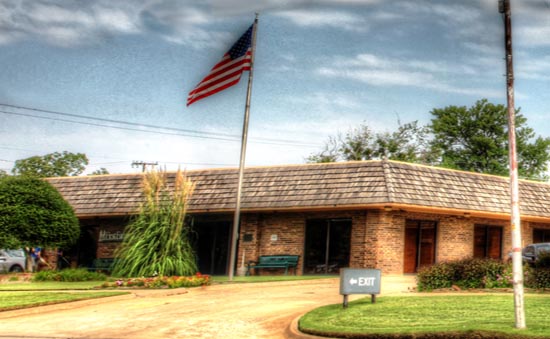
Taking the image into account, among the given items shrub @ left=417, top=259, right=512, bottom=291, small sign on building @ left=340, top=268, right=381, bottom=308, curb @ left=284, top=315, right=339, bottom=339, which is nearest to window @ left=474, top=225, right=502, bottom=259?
shrub @ left=417, top=259, right=512, bottom=291

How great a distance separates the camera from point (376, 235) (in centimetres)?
2902

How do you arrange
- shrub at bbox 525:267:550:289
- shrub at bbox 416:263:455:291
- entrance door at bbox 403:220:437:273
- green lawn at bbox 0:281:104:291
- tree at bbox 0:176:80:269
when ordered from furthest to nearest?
entrance door at bbox 403:220:437:273, tree at bbox 0:176:80:269, green lawn at bbox 0:281:104:291, shrub at bbox 416:263:455:291, shrub at bbox 525:267:550:289

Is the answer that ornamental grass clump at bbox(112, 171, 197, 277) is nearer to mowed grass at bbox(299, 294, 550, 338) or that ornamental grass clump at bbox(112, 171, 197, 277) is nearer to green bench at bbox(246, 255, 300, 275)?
green bench at bbox(246, 255, 300, 275)

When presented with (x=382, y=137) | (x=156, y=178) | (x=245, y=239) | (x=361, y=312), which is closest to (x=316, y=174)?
(x=245, y=239)

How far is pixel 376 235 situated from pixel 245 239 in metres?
5.52

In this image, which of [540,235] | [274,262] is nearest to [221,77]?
[274,262]

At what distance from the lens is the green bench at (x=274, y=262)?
30406mm

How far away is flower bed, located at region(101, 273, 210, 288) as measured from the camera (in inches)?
904

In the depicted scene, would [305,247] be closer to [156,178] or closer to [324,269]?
[324,269]

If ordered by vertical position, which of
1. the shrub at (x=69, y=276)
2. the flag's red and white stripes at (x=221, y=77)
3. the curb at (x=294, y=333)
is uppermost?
the flag's red and white stripes at (x=221, y=77)

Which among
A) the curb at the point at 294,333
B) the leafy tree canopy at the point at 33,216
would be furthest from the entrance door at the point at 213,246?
the curb at the point at 294,333

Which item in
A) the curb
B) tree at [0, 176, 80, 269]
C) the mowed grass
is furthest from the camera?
tree at [0, 176, 80, 269]

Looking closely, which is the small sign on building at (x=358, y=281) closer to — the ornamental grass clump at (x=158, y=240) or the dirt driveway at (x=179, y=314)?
the dirt driveway at (x=179, y=314)

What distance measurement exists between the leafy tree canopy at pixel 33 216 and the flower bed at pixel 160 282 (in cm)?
665
